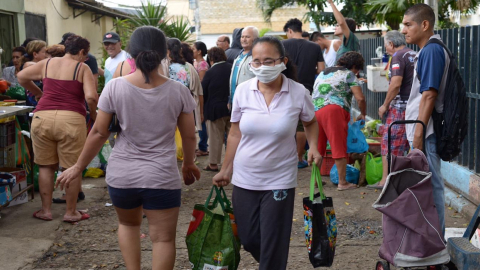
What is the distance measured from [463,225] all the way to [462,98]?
2.05 m

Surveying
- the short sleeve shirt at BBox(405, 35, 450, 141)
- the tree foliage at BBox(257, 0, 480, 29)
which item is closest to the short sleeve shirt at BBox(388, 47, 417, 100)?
the short sleeve shirt at BBox(405, 35, 450, 141)

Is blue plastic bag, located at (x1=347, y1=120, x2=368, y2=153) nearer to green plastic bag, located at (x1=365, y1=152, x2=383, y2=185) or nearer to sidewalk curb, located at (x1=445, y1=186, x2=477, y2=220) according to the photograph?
green plastic bag, located at (x1=365, y1=152, x2=383, y2=185)

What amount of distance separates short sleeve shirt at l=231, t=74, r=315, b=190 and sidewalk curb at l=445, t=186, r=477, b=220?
319 centimetres

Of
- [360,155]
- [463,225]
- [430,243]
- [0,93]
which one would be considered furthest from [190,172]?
[0,93]

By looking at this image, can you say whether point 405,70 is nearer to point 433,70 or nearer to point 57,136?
point 433,70

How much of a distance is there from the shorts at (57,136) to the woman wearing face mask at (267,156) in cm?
295

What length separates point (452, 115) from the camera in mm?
4867

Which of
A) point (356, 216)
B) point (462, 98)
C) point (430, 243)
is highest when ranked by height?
point (462, 98)

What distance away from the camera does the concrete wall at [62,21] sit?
15248 mm

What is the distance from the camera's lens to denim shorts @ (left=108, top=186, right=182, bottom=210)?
4.13 metres

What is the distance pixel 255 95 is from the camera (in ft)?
13.9

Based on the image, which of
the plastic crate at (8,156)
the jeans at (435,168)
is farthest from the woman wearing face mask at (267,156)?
the plastic crate at (8,156)

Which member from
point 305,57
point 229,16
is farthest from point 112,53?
point 229,16

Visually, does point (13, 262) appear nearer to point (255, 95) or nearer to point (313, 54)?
point (255, 95)
